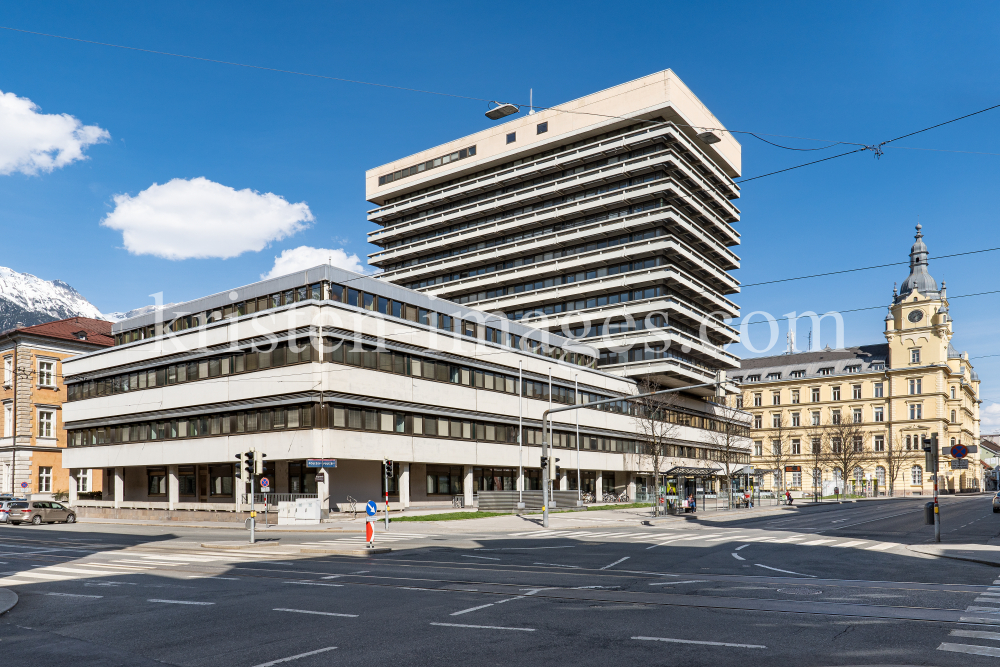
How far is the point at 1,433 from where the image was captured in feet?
229

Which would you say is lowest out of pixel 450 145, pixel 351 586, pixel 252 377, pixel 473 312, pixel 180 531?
pixel 180 531

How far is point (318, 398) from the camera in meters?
44.0

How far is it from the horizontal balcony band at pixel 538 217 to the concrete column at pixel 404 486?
4277 cm

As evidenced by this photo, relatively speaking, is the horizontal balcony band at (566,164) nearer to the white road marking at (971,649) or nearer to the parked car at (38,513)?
the parked car at (38,513)

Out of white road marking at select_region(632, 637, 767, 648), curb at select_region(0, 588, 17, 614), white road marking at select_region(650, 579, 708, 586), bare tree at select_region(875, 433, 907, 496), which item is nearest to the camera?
white road marking at select_region(632, 637, 767, 648)

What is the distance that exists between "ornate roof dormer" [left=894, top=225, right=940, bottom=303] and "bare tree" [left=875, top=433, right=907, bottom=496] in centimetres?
2131

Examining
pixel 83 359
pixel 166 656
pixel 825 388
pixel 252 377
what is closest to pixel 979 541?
pixel 166 656

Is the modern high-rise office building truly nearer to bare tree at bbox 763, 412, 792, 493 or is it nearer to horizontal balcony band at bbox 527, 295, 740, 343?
horizontal balcony band at bbox 527, 295, 740, 343

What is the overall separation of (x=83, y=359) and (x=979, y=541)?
6044 cm

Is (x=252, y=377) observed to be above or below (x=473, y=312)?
below

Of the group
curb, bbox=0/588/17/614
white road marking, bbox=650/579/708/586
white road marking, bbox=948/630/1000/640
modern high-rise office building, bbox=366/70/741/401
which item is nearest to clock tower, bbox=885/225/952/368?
modern high-rise office building, bbox=366/70/741/401

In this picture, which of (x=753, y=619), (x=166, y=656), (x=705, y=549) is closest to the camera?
(x=166, y=656)

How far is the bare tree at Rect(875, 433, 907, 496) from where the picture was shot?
11081 cm

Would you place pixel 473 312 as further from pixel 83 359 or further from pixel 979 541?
pixel 979 541
